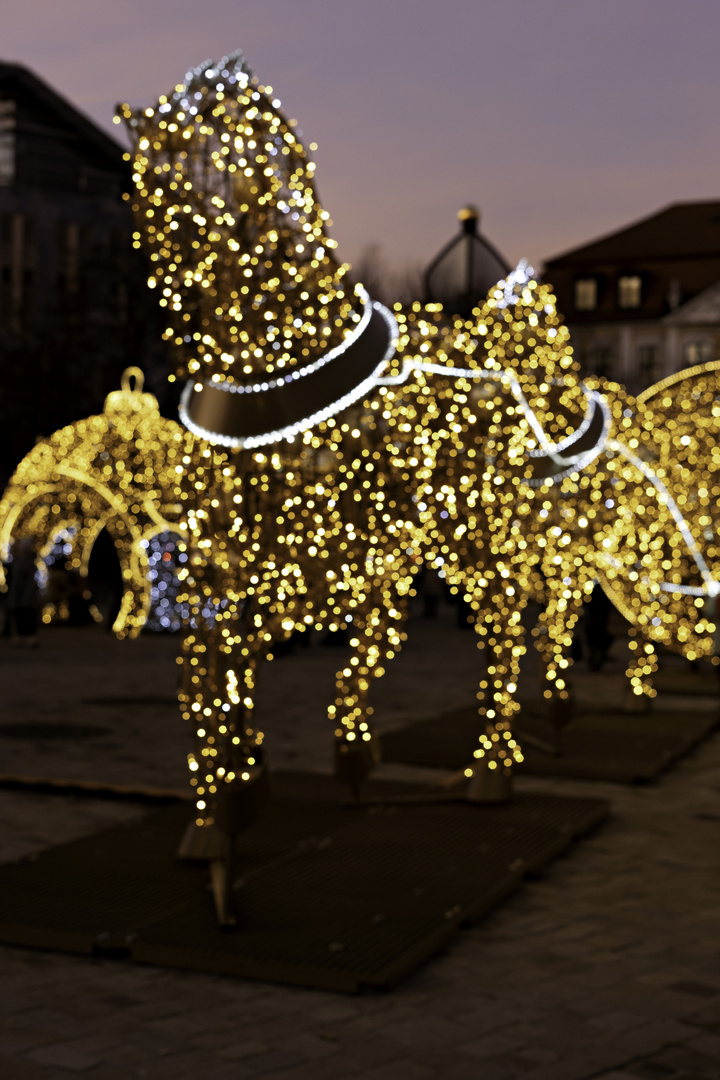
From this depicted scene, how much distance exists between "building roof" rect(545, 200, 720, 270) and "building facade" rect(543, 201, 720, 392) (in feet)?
0.12

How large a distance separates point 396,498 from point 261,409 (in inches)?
57.2

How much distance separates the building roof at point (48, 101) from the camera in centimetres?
4250

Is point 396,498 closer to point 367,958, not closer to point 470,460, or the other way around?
point 470,460

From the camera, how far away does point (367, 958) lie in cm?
513

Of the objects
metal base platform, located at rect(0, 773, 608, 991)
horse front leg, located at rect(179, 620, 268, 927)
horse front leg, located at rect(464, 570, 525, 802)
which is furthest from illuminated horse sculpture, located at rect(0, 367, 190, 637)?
horse front leg, located at rect(179, 620, 268, 927)

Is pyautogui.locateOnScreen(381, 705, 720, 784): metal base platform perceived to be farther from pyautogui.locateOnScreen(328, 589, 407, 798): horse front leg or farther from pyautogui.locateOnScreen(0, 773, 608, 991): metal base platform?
pyautogui.locateOnScreen(328, 589, 407, 798): horse front leg

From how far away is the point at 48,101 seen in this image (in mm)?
43031

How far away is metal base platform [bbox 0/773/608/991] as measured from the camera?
17.0 feet

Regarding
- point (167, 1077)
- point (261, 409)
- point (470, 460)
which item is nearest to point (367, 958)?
point (167, 1077)

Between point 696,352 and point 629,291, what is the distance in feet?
10.8

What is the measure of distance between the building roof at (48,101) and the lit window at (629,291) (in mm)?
18383

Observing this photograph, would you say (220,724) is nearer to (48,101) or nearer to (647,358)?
(48,101)

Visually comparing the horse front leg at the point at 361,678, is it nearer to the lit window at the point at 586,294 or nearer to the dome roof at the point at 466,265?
the dome roof at the point at 466,265

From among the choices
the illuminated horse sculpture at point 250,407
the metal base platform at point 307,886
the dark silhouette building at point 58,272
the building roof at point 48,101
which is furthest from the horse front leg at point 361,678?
the building roof at point 48,101
